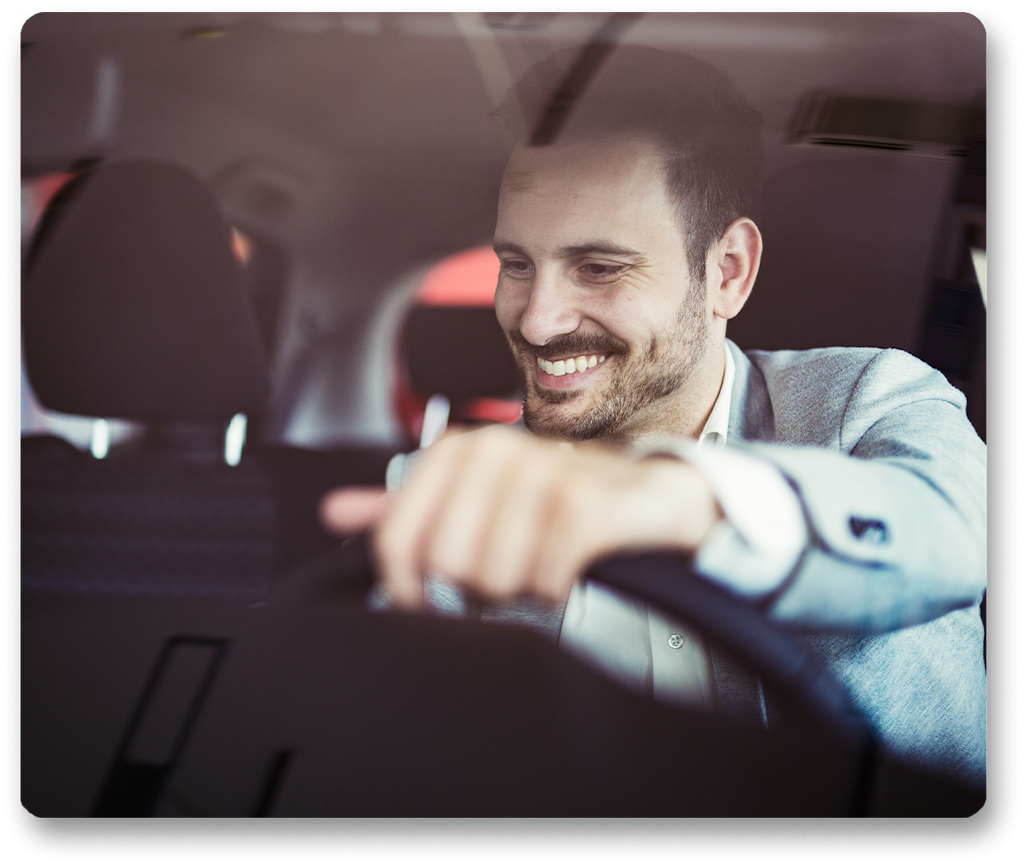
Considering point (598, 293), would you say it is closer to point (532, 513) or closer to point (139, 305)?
point (532, 513)

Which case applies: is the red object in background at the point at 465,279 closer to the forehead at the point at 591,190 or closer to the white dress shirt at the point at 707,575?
the forehead at the point at 591,190

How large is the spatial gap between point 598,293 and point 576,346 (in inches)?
2.7

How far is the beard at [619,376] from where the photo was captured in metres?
0.93

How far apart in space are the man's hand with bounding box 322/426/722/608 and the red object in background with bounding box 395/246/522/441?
29cm

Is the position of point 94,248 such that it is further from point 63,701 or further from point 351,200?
point 63,701

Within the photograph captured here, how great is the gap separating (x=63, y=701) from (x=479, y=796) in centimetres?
55

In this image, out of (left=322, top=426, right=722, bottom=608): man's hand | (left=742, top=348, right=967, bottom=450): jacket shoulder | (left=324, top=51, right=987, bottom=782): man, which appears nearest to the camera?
(left=322, top=426, right=722, bottom=608): man's hand

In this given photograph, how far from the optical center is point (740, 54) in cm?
96

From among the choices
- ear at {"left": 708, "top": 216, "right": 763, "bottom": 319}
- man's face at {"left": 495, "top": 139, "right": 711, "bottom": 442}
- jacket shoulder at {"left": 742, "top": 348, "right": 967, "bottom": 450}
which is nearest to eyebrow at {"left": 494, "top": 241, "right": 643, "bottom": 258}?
man's face at {"left": 495, "top": 139, "right": 711, "bottom": 442}

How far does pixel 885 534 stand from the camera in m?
0.76

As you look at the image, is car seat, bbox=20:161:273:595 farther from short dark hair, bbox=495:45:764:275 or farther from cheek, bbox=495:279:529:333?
short dark hair, bbox=495:45:764:275

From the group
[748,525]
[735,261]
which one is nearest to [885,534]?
[748,525]

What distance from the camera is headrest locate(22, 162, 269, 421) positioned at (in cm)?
101
